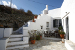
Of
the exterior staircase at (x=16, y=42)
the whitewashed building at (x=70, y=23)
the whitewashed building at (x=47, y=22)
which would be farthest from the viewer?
the whitewashed building at (x=47, y=22)

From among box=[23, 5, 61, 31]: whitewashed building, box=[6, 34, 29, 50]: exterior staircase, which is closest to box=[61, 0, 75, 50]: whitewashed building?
box=[6, 34, 29, 50]: exterior staircase

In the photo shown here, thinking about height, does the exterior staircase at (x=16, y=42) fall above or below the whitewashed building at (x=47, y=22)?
below

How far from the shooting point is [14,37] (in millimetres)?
4430

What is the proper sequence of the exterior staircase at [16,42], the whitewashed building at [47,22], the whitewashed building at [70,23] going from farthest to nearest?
the whitewashed building at [47,22] < the exterior staircase at [16,42] < the whitewashed building at [70,23]

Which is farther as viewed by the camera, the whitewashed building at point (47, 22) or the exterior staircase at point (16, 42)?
the whitewashed building at point (47, 22)

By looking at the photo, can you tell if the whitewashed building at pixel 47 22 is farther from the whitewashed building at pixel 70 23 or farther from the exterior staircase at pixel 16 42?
Result: the whitewashed building at pixel 70 23

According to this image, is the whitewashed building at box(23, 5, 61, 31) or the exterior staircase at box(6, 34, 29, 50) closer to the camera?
the exterior staircase at box(6, 34, 29, 50)

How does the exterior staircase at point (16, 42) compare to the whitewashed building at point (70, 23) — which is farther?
the exterior staircase at point (16, 42)

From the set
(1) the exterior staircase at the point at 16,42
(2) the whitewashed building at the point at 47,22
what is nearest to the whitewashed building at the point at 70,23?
(1) the exterior staircase at the point at 16,42

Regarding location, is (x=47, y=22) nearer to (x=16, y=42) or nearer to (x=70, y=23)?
(x=70, y=23)

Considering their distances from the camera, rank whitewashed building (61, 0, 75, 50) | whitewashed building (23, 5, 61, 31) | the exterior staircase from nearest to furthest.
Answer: whitewashed building (61, 0, 75, 50)
the exterior staircase
whitewashed building (23, 5, 61, 31)

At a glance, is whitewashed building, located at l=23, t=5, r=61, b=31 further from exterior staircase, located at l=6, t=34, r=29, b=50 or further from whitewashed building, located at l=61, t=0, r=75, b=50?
whitewashed building, located at l=61, t=0, r=75, b=50

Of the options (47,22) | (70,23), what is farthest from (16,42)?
(47,22)

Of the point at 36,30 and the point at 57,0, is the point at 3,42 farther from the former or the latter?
the point at 57,0
